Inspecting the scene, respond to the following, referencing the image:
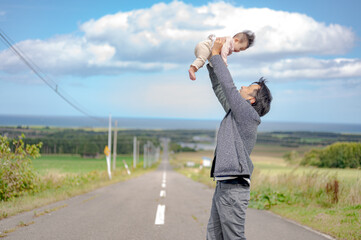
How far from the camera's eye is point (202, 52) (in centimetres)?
243

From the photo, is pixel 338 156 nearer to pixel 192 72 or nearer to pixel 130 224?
pixel 130 224

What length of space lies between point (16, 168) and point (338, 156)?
13077 mm

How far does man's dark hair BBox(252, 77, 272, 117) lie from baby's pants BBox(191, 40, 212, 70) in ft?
1.48

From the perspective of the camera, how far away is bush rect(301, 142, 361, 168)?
13118mm

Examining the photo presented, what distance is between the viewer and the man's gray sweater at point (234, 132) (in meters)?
2.35

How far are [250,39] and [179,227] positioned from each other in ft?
14.1

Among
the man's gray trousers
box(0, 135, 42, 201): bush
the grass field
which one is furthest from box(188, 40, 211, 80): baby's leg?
box(0, 135, 42, 201): bush

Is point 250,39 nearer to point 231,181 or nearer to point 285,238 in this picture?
point 231,181

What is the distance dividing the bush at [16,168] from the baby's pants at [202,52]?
743cm

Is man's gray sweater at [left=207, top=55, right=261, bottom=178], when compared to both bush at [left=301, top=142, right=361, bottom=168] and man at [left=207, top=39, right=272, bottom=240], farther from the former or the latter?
bush at [left=301, top=142, right=361, bottom=168]

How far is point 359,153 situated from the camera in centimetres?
1281

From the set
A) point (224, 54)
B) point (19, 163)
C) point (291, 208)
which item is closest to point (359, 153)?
point (291, 208)

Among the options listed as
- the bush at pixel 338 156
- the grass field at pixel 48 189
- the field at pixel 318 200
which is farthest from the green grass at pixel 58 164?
the bush at pixel 338 156

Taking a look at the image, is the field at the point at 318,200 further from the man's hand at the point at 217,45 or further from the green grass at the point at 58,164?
the green grass at the point at 58,164
